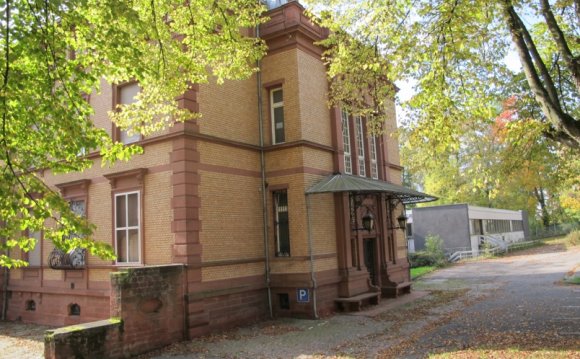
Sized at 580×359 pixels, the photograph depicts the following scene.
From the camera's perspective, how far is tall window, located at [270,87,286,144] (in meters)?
16.2

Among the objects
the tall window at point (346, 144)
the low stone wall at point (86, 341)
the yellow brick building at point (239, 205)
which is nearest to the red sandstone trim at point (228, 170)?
the yellow brick building at point (239, 205)

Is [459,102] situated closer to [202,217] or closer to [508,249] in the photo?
[202,217]

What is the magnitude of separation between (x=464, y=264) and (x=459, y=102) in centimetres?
2581

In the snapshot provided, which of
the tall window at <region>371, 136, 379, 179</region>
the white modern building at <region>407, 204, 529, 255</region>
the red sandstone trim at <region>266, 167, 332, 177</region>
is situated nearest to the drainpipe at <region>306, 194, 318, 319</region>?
the red sandstone trim at <region>266, 167, 332, 177</region>

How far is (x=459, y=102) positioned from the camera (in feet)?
32.9

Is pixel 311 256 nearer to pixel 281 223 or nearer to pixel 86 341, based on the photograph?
pixel 281 223

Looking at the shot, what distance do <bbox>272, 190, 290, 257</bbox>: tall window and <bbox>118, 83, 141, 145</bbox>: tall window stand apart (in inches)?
191

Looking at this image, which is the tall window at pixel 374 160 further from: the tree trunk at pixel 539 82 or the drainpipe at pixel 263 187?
the tree trunk at pixel 539 82

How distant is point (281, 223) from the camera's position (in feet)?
51.9

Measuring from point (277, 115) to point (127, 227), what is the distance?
5977 mm

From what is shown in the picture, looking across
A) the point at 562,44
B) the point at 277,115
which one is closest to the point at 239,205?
the point at 277,115

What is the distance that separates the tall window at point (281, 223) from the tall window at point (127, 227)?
4.29 m

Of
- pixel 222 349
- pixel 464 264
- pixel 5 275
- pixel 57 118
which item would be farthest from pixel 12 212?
pixel 464 264

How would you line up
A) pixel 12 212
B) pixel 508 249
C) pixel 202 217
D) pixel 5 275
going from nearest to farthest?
pixel 12 212, pixel 202 217, pixel 5 275, pixel 508 249
